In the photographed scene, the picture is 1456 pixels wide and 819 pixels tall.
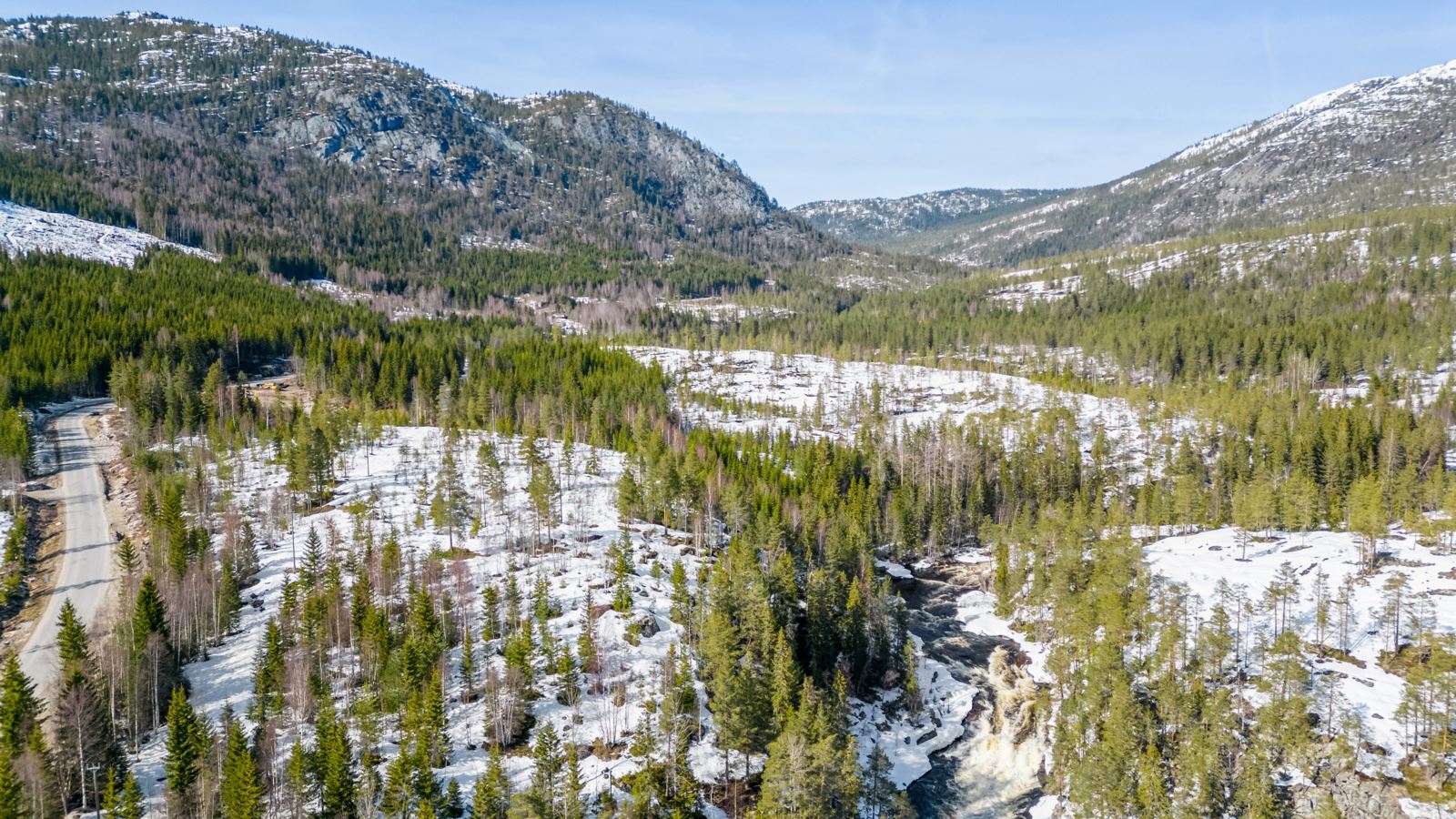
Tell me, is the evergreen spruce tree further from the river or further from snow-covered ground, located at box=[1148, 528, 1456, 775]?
snow-covered ground, located at box=[1148, 528, 1456, 775]

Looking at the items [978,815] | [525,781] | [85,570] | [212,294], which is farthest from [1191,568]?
[212,294]

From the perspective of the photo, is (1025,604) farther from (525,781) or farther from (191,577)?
(191,577)

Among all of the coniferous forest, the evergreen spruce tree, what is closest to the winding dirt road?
the coniferous forest

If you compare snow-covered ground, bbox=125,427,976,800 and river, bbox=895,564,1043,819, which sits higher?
snow-covered ground, bbox=125,427,976,800

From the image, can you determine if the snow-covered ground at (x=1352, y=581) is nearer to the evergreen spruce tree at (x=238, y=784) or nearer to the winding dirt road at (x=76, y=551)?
the evergreen spruce tree at (x=238, y=784)

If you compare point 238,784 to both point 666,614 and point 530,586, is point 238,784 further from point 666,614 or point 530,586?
point 666,614

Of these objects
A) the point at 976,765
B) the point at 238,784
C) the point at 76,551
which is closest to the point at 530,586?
the point at 238,784

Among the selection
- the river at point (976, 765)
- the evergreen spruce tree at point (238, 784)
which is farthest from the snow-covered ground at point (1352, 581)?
the evergreen spruce tree at point (238, 784)

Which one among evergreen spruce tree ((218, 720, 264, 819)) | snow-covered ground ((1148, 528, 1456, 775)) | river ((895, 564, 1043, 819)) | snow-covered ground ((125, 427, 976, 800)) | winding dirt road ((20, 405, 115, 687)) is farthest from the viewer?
winding dirt road ((20, 405, 115, 687))
